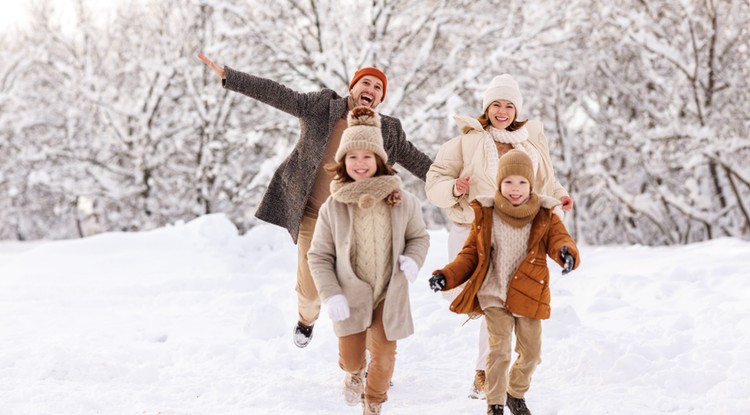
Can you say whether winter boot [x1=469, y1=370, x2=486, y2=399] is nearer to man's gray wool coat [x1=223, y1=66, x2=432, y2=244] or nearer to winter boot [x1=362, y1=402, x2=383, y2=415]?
winter boot [x1=362, y1=402, x2=383, y2=415]

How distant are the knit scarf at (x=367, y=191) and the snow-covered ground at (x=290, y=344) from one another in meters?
1.23

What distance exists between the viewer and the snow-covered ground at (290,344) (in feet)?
10.6

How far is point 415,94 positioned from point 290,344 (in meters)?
9.72

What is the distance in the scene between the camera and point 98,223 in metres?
20.3

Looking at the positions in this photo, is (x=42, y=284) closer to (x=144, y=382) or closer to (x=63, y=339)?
(x=63, y=339)

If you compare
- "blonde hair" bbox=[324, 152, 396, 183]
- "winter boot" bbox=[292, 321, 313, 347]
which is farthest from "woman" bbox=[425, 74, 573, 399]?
"winter boot" bbox=[292, 321, 313, 347]

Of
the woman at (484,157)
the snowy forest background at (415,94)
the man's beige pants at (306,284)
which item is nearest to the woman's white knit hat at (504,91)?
the woman at (484,157)

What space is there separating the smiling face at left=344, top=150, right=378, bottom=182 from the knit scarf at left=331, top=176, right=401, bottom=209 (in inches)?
2.6

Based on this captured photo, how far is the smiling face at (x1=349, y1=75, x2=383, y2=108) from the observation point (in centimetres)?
346

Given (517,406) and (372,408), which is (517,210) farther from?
(372,408)

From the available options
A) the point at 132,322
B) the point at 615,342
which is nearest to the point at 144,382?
the point at 132,322

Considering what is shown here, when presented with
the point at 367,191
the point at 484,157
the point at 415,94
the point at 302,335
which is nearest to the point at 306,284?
the point at 302,335

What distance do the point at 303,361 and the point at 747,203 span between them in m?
9.90

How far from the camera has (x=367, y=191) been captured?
2.73m
